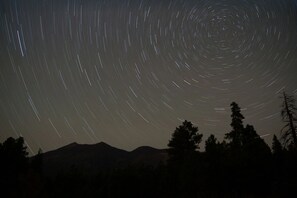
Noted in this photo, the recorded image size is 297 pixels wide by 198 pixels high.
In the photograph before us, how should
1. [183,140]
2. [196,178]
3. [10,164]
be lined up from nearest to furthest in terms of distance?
[196,178]
[10,164]
[183,140]

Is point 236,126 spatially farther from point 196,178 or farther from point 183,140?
point 196,178

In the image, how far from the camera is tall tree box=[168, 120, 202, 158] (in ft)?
142

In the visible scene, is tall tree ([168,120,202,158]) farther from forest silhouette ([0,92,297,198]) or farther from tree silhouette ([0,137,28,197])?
tree silhouette ([0,137,28,197])

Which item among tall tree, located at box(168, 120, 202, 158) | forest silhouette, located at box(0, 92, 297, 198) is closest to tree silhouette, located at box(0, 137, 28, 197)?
forest silhouette, located at box(0, 92, 297, 198)

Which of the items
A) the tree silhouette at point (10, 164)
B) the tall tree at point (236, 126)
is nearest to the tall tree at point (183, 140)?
the tall tree at point (236, 126)

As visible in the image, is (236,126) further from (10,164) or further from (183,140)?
(10,164)

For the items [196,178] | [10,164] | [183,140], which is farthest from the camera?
[183,140]

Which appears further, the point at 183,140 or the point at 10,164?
the point at 183,140

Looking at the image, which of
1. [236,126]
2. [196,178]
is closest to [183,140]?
[236,126]

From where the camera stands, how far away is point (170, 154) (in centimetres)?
4375

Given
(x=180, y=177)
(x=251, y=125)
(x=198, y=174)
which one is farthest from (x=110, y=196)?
(x=251, y=125)

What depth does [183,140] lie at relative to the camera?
43.9 metres

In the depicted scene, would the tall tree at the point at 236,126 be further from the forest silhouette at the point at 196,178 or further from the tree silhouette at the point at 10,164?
the tree silhouette at the point at 10,164

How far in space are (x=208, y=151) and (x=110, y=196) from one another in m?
10.7
